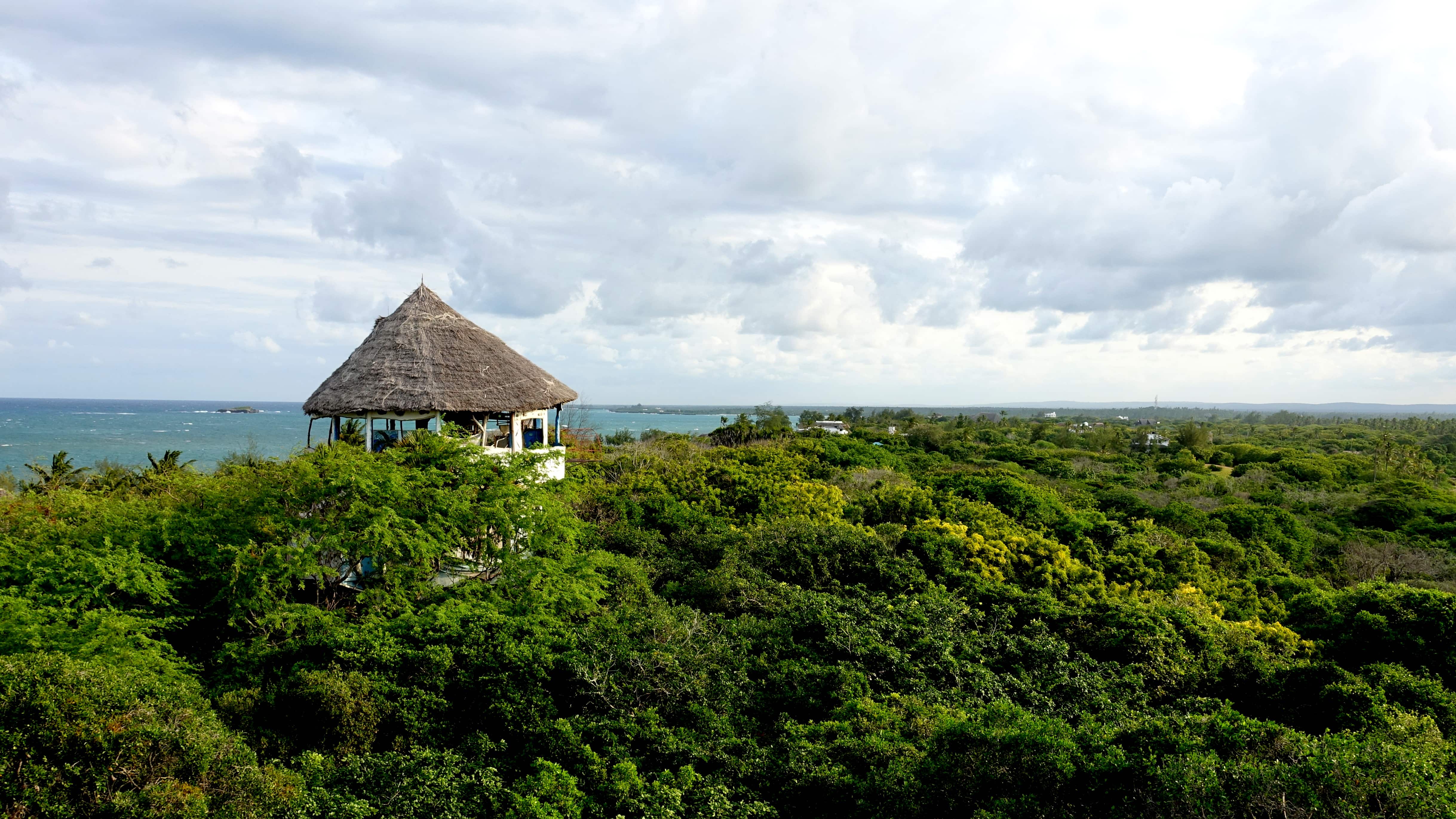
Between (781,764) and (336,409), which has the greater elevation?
(336,409)

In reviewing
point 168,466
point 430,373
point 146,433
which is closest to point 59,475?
point 168,466

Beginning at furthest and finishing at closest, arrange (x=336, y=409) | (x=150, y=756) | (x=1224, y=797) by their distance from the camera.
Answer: (x=336, y=409) → (x=150, y=756) → (x=1224, y=797)

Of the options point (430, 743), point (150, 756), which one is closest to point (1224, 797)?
point (430, 743)

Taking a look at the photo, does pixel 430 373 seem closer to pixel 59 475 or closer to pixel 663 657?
pixel 663 657

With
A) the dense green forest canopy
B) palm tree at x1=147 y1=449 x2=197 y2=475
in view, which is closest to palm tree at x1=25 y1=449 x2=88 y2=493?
palm tree at x1=147 y1=449 x2=197 y2=475

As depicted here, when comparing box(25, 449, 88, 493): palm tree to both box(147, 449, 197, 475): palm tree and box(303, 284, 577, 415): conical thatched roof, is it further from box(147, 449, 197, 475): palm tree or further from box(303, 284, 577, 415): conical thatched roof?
box(303, 284, 577, 415): conical thatched roof

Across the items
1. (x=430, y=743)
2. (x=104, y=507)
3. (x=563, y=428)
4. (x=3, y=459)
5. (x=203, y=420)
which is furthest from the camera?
(x=203, y=420)

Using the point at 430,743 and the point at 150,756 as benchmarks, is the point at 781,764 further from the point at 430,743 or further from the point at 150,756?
the point at 150,756
